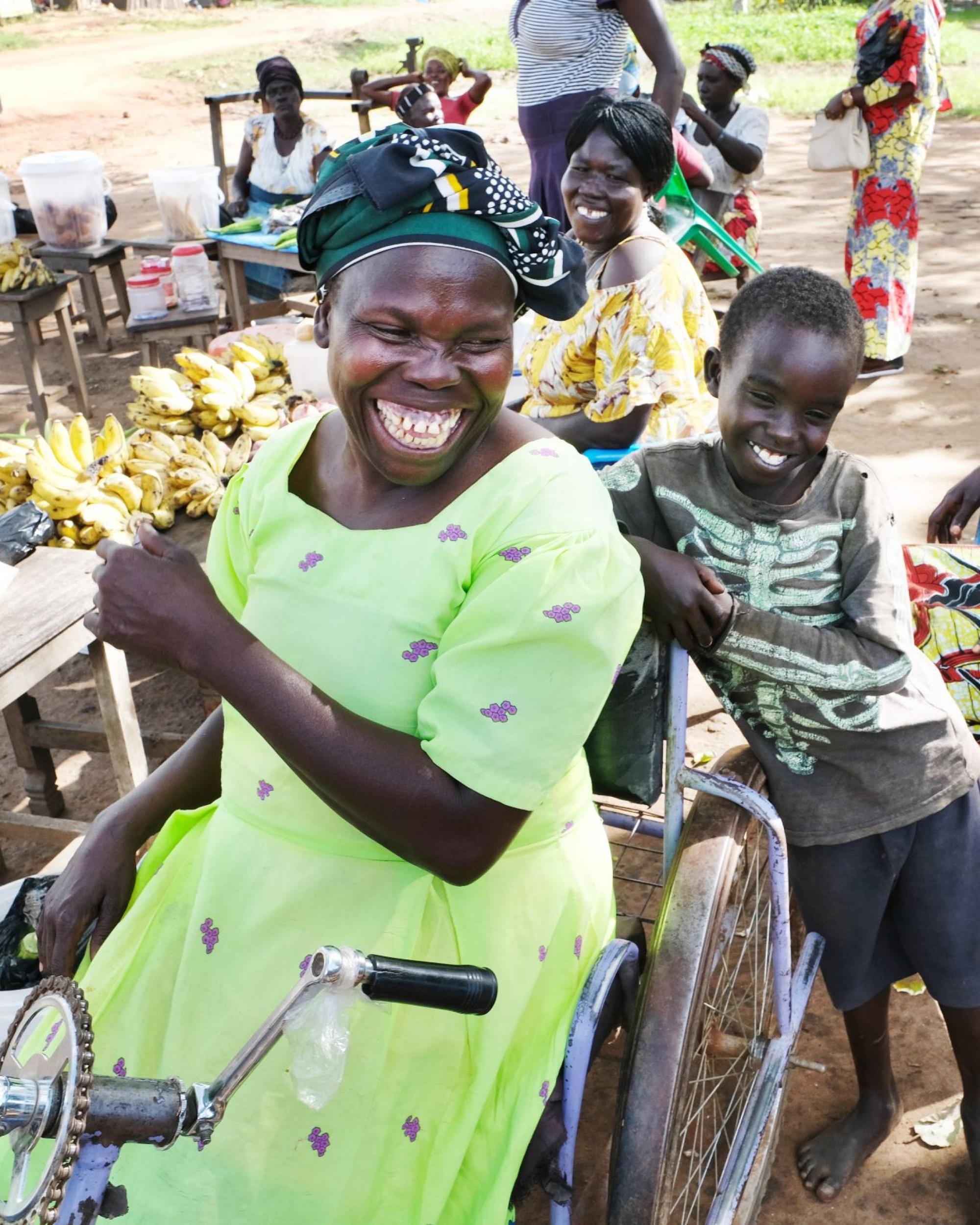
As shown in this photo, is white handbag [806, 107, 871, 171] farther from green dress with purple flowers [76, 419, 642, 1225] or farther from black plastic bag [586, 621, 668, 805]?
green dress with purple flowers [76, 419, 642, 1225]

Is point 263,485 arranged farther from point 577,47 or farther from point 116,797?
point 577,47

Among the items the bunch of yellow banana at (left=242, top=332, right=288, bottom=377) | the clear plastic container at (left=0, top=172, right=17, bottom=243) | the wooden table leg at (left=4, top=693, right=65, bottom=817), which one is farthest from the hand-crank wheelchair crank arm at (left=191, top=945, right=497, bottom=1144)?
the clear plastic container at (left=0, top=172, right=17, bottom=243)

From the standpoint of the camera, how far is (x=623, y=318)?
9.70ft

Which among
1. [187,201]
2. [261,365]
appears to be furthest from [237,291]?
[261,365]

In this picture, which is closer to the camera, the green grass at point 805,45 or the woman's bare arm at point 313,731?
the woman's bare arm at point 313,731

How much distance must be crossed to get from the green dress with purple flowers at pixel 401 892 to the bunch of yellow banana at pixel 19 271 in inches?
222

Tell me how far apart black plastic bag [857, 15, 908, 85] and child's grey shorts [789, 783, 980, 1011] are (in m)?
5.18

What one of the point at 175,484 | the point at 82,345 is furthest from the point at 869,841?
the point at 82,345

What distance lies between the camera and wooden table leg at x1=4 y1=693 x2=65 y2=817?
3639 millimetres

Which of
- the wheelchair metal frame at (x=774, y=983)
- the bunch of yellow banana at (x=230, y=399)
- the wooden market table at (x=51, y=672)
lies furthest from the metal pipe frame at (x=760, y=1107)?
the bunch of yellow banana at (x=230, y=399)

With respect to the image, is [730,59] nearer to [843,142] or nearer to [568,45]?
[843,142]

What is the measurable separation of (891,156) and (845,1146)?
5.51 metres

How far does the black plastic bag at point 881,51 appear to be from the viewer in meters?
5.82

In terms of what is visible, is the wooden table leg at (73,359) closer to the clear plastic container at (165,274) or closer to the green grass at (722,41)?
the clear plastic container at (165,274)
